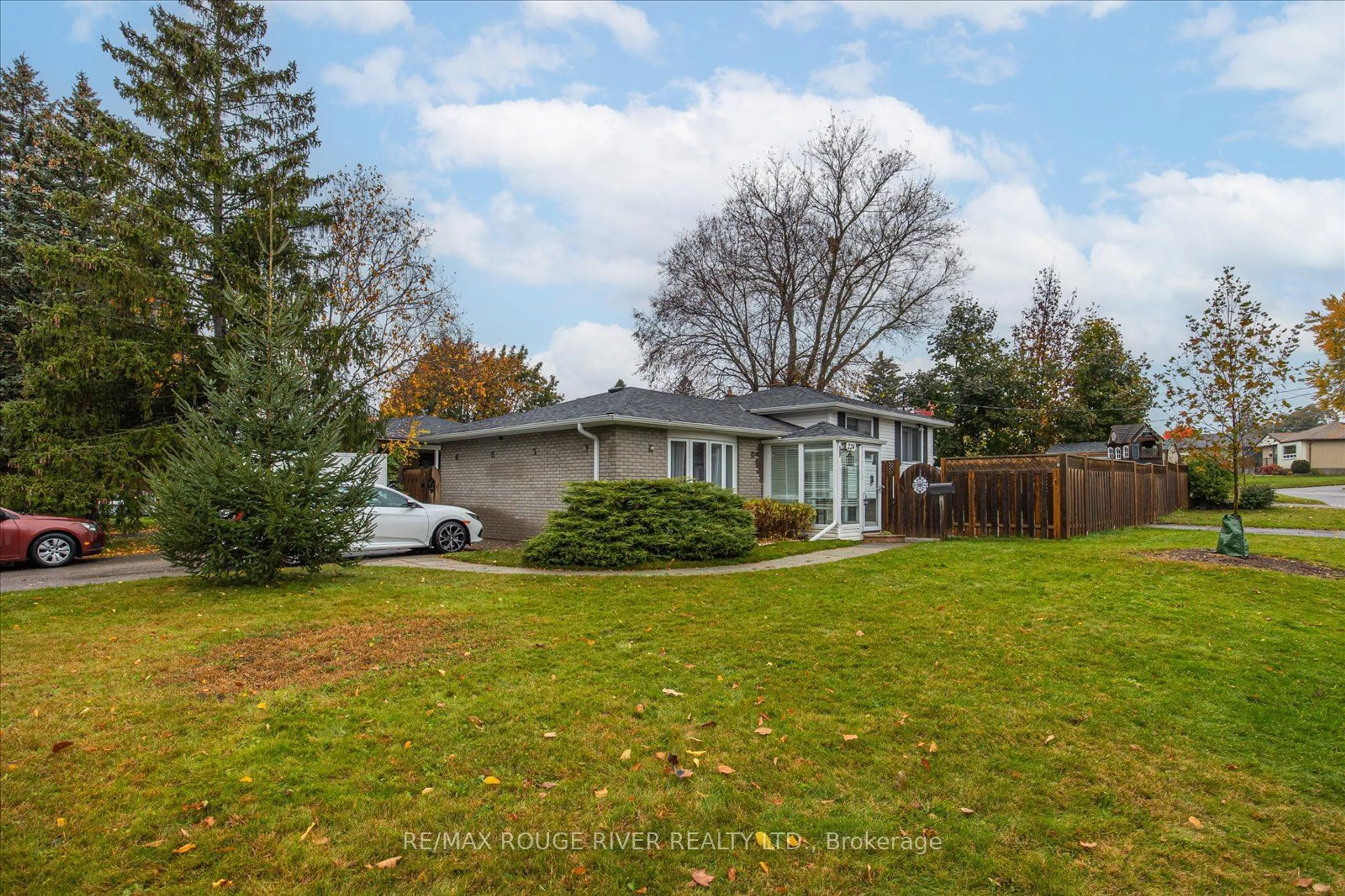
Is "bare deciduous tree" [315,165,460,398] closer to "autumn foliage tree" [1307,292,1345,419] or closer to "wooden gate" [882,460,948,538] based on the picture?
"wooden gate" [882,460,948,538]

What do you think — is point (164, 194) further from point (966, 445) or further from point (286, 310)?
point (966, 445)

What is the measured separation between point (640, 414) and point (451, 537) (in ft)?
16.4

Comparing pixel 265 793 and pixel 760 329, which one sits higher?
pixel 760 329

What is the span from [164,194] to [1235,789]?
2104 centimetres

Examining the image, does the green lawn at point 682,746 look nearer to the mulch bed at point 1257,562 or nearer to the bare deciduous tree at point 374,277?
the mulch bed at point 1257,562

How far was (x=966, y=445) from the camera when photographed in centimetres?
3494

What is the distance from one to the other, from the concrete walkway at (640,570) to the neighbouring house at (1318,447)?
192ft

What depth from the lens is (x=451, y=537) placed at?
15156 millimetres

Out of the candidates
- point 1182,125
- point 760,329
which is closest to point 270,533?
point 1182,125

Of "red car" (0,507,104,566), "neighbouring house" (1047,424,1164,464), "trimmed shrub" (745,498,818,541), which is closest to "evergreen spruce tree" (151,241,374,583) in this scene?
"red car" (0,507,104,566)

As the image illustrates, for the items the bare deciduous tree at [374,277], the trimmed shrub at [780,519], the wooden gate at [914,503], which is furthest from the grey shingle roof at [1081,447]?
the bare deciduous tree at [374,277]

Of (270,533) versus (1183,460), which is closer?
(270,533)

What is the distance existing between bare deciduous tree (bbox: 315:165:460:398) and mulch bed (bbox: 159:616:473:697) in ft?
42.0

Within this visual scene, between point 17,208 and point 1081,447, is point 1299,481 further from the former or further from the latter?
point 17,208
